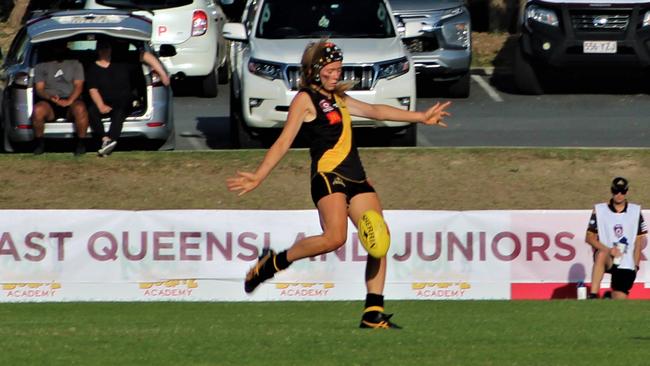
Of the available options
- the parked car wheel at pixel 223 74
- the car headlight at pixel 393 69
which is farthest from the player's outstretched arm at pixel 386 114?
the parked car wheel at pixel 223 74

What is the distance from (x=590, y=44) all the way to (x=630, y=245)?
6903 mm

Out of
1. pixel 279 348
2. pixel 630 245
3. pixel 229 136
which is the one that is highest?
pixel 279 348

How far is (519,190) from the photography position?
16.7 metres

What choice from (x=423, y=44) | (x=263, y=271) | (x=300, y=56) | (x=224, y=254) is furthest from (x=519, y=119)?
(x=263, y=271)

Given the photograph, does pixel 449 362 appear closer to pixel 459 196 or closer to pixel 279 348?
pixel 279 348

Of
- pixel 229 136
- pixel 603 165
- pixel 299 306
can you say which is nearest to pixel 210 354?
pixel 299 306

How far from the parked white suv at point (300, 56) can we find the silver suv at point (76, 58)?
0.95m

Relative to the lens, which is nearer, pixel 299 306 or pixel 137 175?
pixel 299 306

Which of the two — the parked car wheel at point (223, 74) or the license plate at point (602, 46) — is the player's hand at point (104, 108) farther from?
the license plate at point (602, 46)

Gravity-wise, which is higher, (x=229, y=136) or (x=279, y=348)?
(x=279, y=348)

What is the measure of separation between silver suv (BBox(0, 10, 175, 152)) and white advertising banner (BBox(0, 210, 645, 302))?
279cm

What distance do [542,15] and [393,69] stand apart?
5018mm

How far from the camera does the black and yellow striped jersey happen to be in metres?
9.04

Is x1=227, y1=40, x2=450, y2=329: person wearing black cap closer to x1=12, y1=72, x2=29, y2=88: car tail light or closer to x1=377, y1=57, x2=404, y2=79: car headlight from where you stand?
x1=377, y1=57, x2=404, y2=79: car headlight
